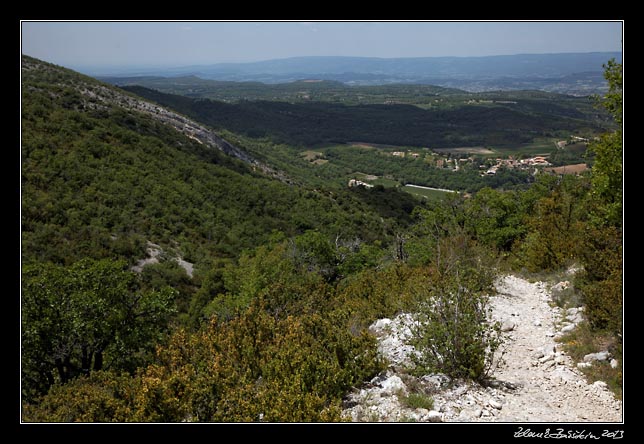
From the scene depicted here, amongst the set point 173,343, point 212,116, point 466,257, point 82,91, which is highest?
point 212,116

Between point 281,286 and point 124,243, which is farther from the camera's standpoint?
point 124,243

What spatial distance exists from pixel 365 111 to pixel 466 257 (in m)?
183

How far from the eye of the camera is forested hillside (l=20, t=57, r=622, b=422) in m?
5.67

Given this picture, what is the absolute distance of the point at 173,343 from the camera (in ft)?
24.0

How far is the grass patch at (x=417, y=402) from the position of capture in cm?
516

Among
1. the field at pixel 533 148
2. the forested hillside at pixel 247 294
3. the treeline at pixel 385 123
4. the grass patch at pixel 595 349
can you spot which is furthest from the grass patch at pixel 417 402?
the treeline at pixel 385 123

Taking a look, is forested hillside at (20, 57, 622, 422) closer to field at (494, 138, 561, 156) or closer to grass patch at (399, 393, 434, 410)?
grass patch at (399, 393, 434, 410)

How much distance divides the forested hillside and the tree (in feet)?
0.12

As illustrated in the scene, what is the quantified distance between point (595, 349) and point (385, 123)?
168072 millimetres

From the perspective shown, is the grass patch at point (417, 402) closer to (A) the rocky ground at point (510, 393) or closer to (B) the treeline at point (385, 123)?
(A) the rocky ground at point (510, 393)

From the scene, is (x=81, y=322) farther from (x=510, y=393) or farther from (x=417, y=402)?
(x=510, y=393)

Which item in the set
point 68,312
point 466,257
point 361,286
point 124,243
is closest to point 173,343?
point 68,312

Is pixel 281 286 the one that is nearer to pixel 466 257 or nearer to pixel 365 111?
pixel 466 257

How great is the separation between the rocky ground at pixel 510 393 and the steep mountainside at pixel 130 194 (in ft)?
60.2
